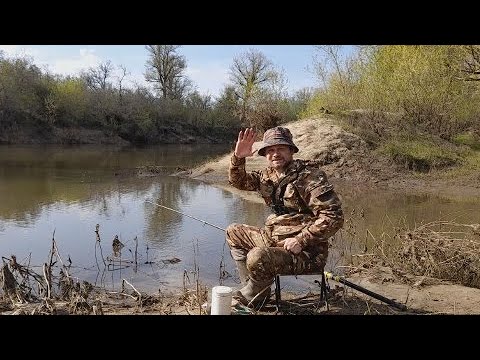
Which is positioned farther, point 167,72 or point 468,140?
point 167,72

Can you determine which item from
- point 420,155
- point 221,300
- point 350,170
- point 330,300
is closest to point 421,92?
point 420,155

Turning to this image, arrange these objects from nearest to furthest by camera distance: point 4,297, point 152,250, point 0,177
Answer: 1. point 4,297
2. point 152,250
3. point 0,177

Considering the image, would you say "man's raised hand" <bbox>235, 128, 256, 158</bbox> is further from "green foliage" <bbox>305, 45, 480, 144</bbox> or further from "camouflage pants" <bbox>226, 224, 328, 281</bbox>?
"green foliage" <bbox>305, 45, 480, 144</bbox>

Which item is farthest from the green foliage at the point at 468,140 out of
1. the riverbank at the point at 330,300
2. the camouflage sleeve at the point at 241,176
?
the camouflage sleeve at the point at 241,176

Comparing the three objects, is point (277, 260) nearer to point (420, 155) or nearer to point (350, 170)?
point (350, 170)

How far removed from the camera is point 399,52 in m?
23.6

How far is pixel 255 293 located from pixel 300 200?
38.9 inches

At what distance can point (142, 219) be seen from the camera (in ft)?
36.1

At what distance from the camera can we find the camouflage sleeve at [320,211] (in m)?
4.39
